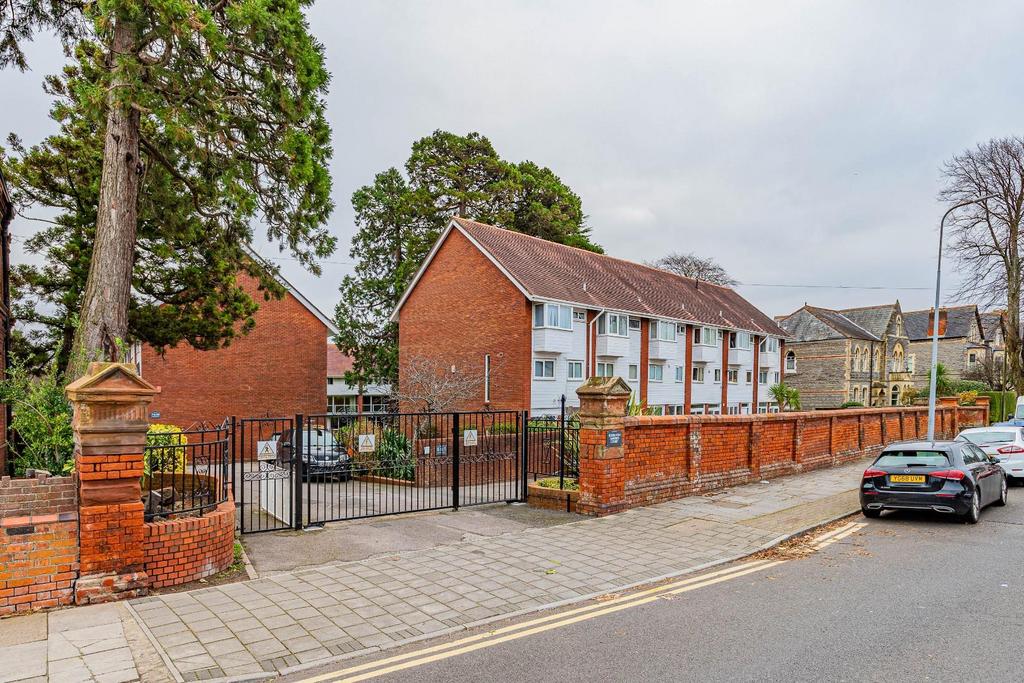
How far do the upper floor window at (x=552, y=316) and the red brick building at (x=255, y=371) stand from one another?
11406 mm

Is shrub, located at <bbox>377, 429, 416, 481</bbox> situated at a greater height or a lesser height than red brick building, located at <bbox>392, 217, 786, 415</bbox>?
lesser

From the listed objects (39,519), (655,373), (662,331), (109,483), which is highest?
(662,331)

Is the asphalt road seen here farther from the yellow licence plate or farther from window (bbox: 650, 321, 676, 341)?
window (bbox: 650, 321, 676, 341)

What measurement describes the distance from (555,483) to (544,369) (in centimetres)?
1961

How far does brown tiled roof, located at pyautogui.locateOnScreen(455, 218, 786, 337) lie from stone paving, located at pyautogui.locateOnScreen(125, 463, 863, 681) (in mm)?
21455

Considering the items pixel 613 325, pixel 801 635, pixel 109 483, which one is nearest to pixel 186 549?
pixel 109 483

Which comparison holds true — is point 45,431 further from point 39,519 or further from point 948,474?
point 948,474

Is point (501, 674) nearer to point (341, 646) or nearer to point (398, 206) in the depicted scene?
point (341, 646)

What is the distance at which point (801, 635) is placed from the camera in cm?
562

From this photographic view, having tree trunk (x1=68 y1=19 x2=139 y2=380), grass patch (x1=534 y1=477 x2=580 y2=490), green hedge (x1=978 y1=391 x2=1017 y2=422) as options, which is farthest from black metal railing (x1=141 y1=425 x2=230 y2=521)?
green hedge (x1=978 y1=391 x2=1017 y2=422)

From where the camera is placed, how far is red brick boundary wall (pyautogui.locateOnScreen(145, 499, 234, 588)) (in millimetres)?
6570

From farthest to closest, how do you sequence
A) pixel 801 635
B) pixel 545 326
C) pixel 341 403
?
pixel 341 403 → pixel 545 326 → pixel 801 635

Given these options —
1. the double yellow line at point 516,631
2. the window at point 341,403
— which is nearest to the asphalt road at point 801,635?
the double yellow line at point 516,631

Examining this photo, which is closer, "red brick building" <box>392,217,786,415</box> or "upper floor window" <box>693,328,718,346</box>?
"red brick building" <box>392,217,786,415</box>
